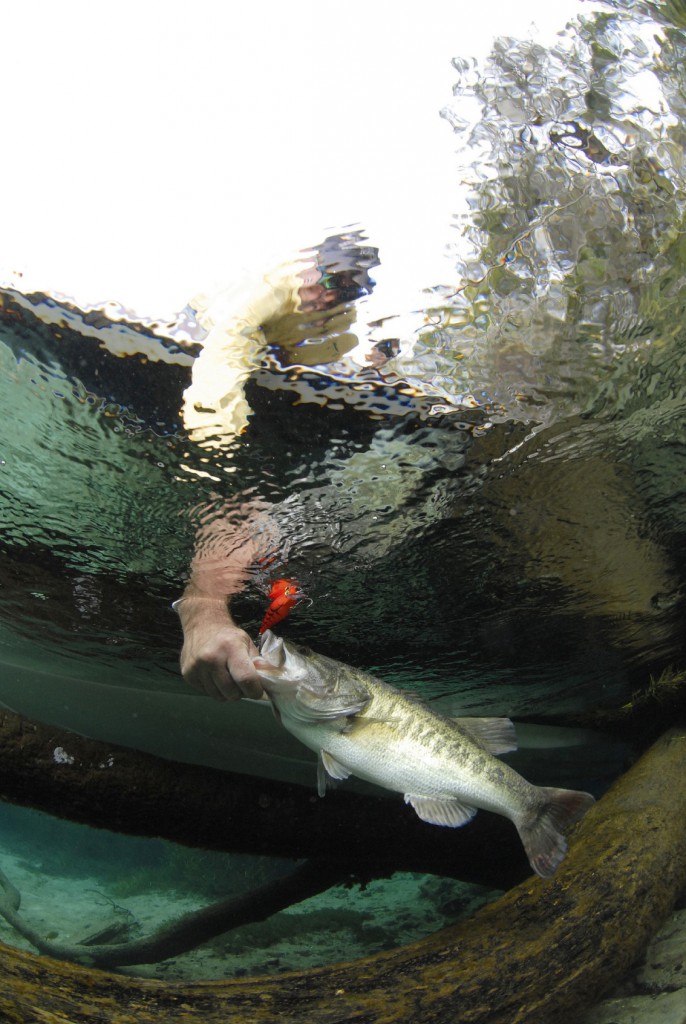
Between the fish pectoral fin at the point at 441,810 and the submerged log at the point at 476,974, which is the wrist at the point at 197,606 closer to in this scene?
the submerged log at the point at 476,974

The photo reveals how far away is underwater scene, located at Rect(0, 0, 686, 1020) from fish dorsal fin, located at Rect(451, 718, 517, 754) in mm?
23

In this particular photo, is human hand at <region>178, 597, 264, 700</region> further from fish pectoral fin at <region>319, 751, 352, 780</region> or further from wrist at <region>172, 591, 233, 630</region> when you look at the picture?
wrist at <region>172, 591, 233, 630</region>

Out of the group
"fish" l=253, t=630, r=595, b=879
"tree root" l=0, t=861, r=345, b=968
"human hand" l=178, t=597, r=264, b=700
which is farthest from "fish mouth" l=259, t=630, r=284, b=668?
"tree root" l=0, t=861, r=345, b=968

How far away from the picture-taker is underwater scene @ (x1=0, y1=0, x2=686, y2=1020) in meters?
2.96

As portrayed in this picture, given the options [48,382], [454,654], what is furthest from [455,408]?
[454,654]

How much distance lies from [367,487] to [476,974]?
383 centimetres

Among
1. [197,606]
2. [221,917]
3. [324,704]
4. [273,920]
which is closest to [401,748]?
[324,704]

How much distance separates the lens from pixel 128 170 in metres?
2.61

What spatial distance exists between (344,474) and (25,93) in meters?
3.23

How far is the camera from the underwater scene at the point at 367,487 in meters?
2.96

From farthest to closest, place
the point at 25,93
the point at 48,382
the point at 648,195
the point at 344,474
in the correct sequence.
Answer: the point at 344,474 → the point at 48,382 → the point at 648,195 → the point at 25,93

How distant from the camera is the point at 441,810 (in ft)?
11.3

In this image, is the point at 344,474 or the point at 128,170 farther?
the point at 344,474

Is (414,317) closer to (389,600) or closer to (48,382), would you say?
(48,382)
